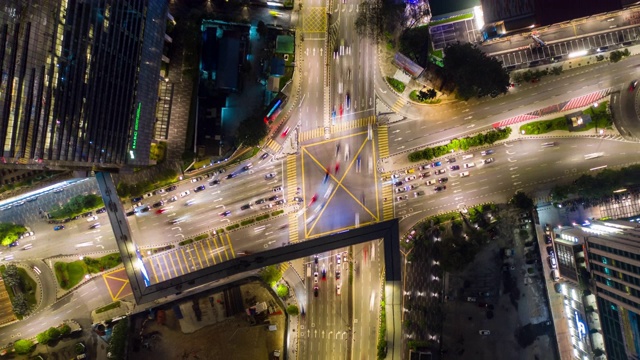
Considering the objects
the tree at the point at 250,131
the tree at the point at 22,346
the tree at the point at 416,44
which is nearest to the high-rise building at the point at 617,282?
the tree at the point at 416,44

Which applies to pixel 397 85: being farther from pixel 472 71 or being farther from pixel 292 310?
pixel 292 310

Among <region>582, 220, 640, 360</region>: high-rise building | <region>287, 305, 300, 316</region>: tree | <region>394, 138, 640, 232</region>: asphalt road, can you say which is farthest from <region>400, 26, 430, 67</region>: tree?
<region>287, 305, 300, 316</region>: tree

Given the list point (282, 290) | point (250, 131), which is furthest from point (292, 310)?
point (250, 131)

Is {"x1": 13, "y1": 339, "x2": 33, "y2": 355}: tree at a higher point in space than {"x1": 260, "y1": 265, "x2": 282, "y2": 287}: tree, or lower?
lower

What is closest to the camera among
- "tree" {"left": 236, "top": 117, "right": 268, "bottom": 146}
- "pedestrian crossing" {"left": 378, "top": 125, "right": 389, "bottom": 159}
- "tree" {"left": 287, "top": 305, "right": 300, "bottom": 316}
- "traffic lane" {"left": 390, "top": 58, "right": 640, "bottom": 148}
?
"tree" {"left": 236, "top": 117, "right": 268, "bottom": 146}

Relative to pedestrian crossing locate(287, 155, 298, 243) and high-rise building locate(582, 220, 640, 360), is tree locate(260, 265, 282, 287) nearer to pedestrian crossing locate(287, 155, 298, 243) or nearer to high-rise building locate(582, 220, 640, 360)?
pedestrian crossing locate(287, 155, 298, 243)

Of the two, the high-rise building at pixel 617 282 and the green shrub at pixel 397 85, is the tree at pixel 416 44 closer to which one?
Result: the green shrub at pixel 397 85
